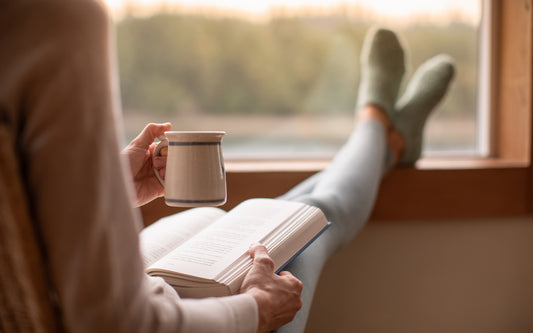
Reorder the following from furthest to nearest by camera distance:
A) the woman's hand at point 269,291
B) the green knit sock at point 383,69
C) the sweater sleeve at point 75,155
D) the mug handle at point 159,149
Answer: the green knit sock at point 383,69 → the mug handle at point 159,149 → the woman's hand at point 269,291 → the sweater sleeve at point 75,155

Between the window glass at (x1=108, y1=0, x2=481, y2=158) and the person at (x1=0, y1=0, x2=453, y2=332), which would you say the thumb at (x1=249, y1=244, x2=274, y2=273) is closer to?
the person at (x1=0, y1=0, x2=453, y2=332)

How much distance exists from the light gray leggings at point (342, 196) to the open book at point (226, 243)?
6cm

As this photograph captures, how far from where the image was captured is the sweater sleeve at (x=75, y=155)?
26cm

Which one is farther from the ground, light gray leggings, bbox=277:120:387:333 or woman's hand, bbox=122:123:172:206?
woman's hand, bbox=122:123:172:206

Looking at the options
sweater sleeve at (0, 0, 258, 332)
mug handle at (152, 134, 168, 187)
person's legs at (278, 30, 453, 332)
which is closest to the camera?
sweater sleeve at (0, 0, 258, 332)

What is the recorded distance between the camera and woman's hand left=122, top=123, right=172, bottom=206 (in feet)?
1.86

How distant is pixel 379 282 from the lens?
0.99m

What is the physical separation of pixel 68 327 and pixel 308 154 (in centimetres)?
92

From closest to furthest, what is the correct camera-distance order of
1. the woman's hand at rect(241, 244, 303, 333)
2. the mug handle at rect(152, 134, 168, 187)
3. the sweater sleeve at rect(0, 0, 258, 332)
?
the sweater sleeve at rect(0, 0, 258, 332) < the woman's hand at rect(241, 244, 303, 333) < the mug handle at rect(152, 134, 168, 187)

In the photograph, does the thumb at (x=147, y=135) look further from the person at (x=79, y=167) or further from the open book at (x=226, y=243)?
the person at (x=79, y=167)

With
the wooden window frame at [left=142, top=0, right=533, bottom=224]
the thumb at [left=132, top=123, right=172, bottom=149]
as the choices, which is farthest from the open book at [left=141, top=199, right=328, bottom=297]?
the wooden window frame at [left=142, top=0, right=533, bottom=224]

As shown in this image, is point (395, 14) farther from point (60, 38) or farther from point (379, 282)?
point (60, 38)

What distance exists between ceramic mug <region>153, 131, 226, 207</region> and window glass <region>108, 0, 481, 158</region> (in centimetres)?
64

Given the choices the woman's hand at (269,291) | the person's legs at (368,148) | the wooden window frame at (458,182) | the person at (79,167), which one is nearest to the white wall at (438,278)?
the wooden window frame at (458,182)
